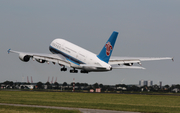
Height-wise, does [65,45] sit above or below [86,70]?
above

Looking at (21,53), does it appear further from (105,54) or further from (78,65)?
(105,54)

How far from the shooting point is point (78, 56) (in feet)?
283

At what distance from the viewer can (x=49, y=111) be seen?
4784 centimetres

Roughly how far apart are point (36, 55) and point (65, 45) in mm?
11102

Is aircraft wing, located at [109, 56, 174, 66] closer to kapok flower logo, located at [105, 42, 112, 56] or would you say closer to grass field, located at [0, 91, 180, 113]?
kapok flower logo, located at [105, 42, 112, 56]

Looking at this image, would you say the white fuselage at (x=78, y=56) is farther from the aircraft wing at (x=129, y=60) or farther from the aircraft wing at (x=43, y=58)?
the aircraft wing at (x=129, y=60)

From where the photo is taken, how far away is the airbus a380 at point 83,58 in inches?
3113

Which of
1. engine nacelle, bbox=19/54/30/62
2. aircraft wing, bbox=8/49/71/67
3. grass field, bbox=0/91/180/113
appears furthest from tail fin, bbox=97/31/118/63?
engine nacelle, bbox=19/54/30/62

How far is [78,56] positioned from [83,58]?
293 cm

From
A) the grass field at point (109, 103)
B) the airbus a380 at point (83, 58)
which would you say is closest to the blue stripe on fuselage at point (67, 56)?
the airbus a380 at point (83, 58)

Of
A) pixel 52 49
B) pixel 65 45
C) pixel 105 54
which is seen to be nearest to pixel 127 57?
pixel 105 54

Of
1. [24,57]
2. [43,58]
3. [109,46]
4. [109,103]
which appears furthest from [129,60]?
A: [24,57]

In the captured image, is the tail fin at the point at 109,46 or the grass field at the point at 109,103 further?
the tail fin at the point at 109,46

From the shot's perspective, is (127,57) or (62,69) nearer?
(127,57)
